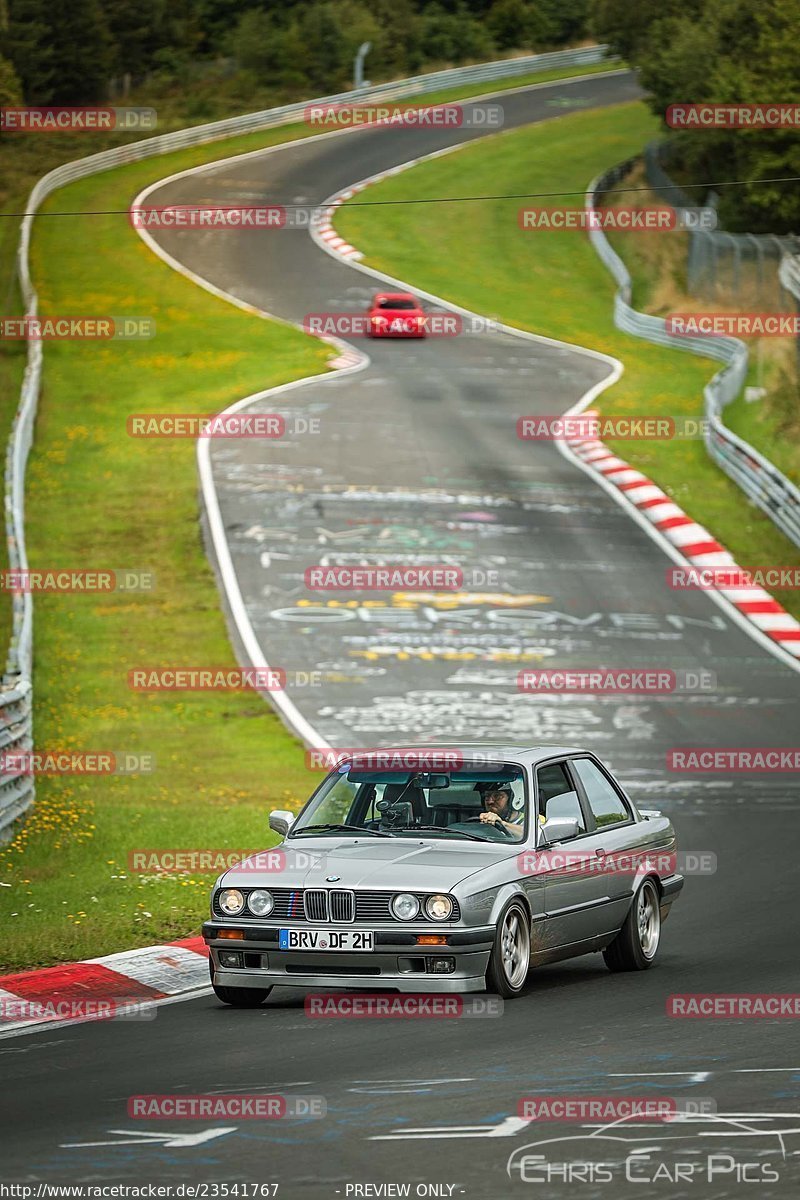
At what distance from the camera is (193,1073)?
319 inches

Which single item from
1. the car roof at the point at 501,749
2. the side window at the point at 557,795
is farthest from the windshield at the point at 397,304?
the side window at the point at 557,795

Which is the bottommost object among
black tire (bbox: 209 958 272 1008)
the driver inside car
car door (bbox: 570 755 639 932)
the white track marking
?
black tire (bbox: 209 958 272 1008)

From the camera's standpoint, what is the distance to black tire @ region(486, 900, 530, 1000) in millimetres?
9750

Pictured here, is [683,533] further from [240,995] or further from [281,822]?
[240,995]

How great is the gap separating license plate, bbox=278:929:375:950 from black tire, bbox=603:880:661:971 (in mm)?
2191

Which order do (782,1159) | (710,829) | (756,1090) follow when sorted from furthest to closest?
(710,829) < (756,1090) < (782,1159)

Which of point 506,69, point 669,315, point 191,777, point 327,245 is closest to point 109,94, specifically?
point 506,69

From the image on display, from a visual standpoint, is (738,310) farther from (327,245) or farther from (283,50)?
(283,50)

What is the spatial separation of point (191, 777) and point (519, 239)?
1790 inches

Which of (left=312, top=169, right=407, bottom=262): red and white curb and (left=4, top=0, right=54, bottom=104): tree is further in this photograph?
(left=4, top=0, right=54, bottom=104): tree

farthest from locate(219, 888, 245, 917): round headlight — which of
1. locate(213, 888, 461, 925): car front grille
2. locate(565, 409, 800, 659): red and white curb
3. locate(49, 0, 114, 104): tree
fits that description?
locate(49, 0, 114, 104): tree

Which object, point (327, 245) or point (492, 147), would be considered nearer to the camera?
point (327, 245)

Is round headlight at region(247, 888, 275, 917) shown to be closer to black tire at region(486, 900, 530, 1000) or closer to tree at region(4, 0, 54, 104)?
black tire at region(486, 900, 530, 1000)

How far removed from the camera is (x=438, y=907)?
31.4ft
